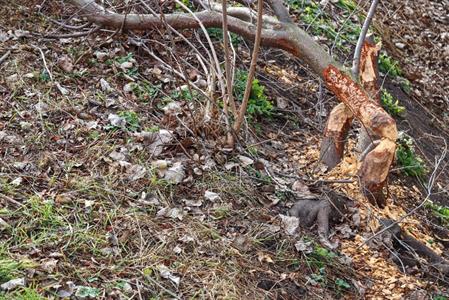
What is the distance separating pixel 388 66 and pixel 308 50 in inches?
98.7

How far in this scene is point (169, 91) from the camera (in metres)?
5.19

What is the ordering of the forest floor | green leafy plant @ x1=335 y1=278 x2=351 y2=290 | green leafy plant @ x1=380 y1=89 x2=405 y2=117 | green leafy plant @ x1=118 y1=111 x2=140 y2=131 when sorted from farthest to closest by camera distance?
1. green leafy plant @ x1=380 y1=89 x2=405 y2=117
2. green leafy plant @ x1=118 y1=111 x2=140 y2=131
3. green leafy plant @ x1=335 y1=278 x2=351 y2=290
4. the forest floor

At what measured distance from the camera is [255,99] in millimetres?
5500

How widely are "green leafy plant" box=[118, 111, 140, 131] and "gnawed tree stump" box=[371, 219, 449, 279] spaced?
74.0 inches

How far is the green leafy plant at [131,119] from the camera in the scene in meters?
4.58

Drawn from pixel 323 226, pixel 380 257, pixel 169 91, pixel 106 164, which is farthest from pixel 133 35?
pixel 380 257

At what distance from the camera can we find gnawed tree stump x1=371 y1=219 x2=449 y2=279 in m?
4.34

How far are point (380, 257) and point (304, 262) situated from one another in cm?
68

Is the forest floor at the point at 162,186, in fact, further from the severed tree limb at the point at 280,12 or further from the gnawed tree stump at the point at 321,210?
the severed tree limb at the point at 280,12

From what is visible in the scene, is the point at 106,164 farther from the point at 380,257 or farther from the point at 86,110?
the point at 380,257

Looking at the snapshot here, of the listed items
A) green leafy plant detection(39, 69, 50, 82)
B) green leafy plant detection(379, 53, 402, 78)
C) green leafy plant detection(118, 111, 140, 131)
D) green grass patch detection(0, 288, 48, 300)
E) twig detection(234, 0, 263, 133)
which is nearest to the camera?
green grass patch detection(0, 288, 48, 300)

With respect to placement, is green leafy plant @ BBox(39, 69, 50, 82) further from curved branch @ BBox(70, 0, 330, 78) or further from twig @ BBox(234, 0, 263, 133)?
twig @ BBox(234, 0, 263, 133)

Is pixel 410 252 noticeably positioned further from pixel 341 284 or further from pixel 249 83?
pixel 249 83

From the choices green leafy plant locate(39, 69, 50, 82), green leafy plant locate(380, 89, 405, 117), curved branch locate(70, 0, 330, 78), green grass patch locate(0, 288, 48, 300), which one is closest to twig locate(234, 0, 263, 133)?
curved branch locate(70, 0, 330, 78)
